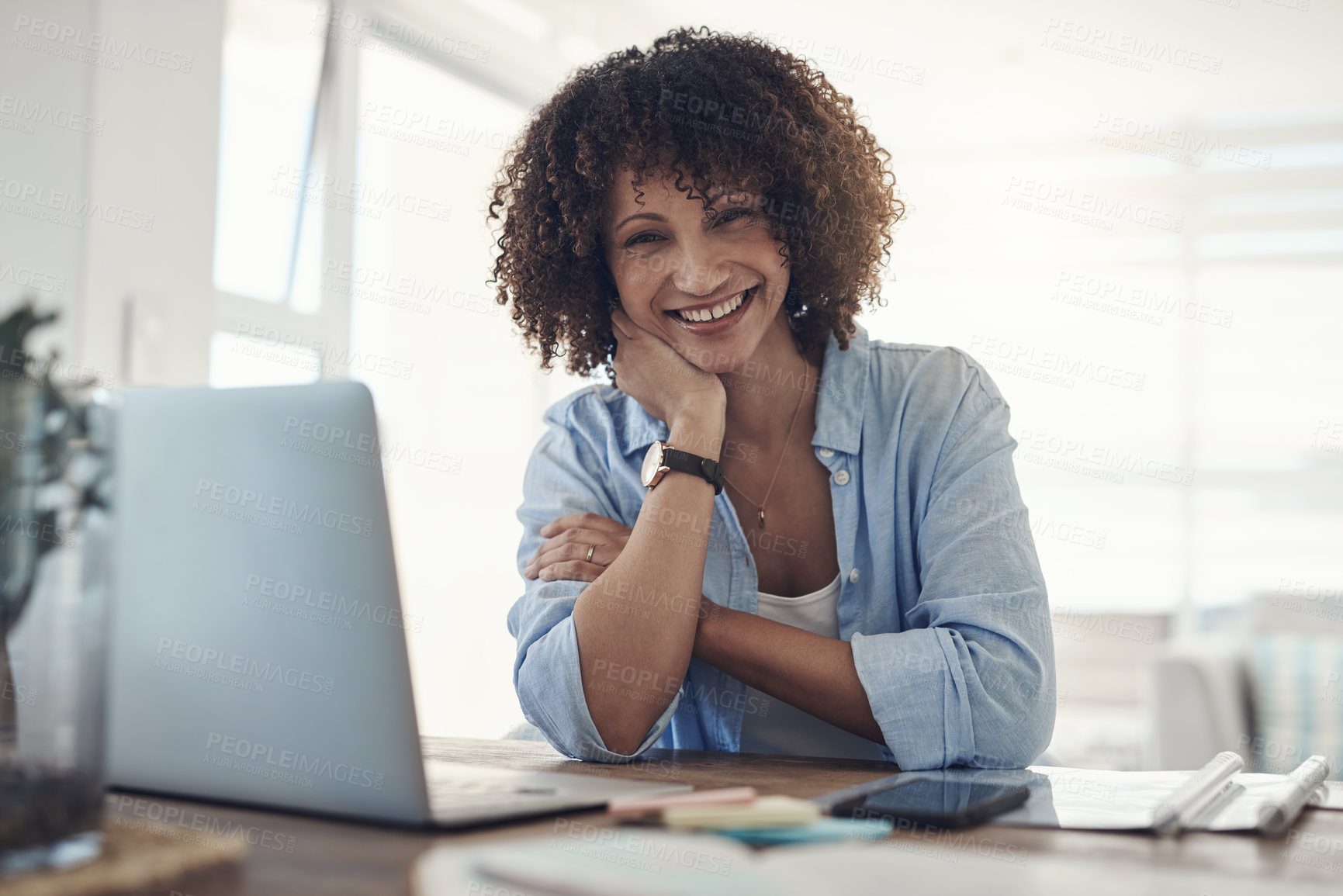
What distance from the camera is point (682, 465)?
1371 millimetres

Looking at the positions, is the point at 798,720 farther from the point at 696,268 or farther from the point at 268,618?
the point at 268,618

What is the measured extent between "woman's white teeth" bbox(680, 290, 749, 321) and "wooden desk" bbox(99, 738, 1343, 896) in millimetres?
956

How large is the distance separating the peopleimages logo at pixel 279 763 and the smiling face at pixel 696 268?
37.2 inches

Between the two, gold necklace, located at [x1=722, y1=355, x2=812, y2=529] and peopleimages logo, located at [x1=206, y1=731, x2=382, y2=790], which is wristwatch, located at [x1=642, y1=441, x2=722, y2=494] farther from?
peopleimages logo, located at [x1=206, y1=731, x2=382, y2=790]

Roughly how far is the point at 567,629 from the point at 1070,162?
5.50 m

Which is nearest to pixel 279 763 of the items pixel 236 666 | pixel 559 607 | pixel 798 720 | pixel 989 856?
pixel 236 666

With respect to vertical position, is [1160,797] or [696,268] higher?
[696,268]

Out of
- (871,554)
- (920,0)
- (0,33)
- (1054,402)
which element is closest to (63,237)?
(0,33)

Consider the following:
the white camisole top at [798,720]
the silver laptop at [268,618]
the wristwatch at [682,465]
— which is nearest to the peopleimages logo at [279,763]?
the silver laptop at [268,618]

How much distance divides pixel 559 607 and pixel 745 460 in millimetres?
475

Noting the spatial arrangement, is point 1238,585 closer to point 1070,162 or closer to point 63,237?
point 1070,162

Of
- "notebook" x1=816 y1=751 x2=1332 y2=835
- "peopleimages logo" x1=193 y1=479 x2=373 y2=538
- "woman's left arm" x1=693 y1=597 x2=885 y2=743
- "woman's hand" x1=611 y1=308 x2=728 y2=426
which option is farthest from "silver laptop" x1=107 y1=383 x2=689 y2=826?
"woman's hand" x1=611 y1=308 x2=728 y2=426

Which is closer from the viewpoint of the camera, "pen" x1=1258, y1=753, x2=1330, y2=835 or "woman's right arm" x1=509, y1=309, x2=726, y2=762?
"pen" x1=1258, y1=753, x2=1330, y2=835

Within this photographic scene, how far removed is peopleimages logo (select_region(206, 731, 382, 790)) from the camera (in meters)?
0.68
